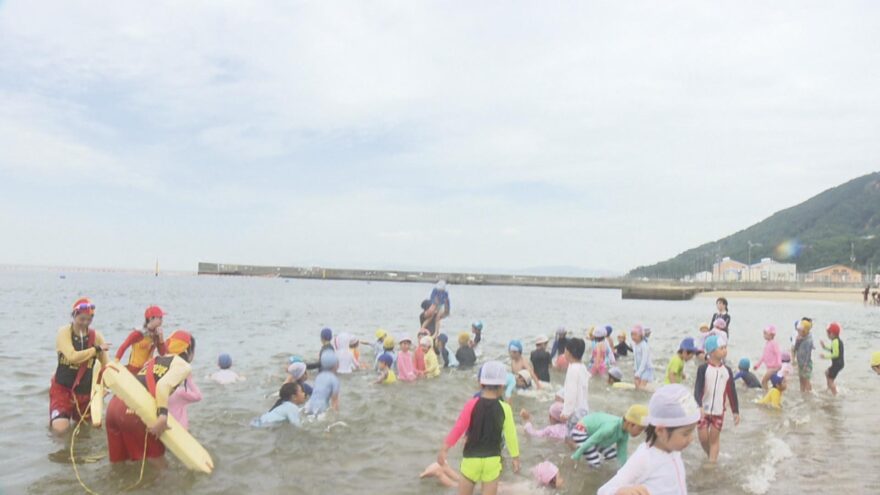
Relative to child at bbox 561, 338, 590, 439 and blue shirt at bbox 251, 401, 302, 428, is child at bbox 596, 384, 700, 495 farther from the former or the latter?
blue shirt at bbox 251, 401, 302, 428

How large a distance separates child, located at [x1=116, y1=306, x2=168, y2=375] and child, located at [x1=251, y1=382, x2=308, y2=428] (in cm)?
237

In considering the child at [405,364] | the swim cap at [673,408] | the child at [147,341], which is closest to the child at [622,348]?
the child at [405,364]

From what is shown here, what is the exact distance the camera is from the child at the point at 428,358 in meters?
14.9

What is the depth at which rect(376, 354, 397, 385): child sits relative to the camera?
46.6 ft

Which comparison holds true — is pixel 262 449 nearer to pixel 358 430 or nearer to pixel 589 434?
pixel 358 430

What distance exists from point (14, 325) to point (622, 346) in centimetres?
2920

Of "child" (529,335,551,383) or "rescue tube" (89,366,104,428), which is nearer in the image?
"rescue tube" (89,366,104,428)

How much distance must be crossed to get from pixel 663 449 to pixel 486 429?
2.54 metres

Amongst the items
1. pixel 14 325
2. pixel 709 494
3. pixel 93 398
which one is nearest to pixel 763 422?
pixel 709 494

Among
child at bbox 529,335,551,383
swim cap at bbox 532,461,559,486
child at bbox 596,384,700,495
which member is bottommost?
swim cap at bbox 532,461,559,486

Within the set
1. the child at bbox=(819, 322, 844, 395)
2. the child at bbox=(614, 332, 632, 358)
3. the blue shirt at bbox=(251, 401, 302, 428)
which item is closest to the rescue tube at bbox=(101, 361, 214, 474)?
the blue shirt at bbox=(251, 401, 302, 428)

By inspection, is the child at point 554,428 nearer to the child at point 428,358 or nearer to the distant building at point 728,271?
the child at point 428,358

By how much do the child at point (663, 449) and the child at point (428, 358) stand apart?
36.5 ft

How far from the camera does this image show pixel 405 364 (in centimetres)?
1462
